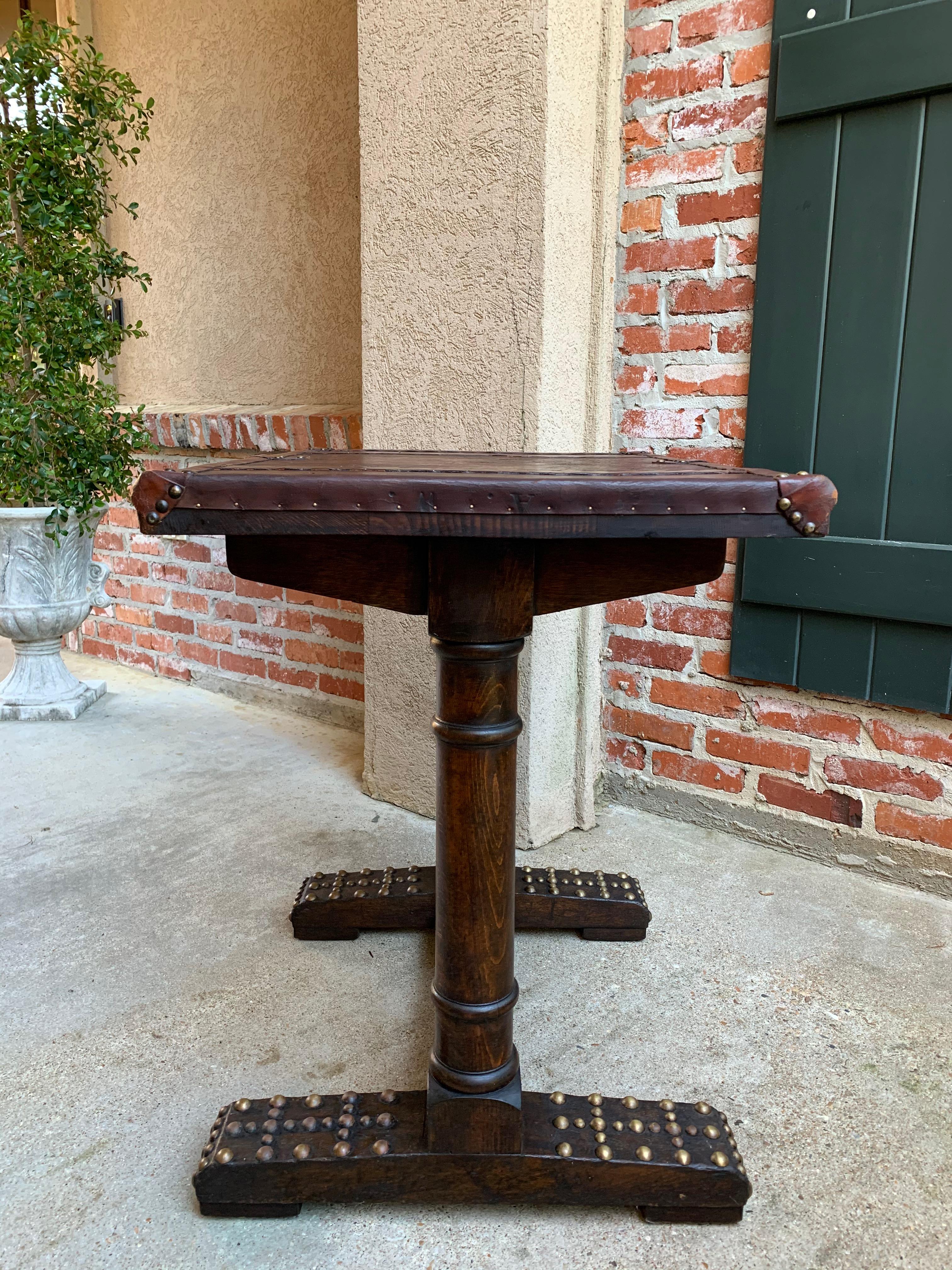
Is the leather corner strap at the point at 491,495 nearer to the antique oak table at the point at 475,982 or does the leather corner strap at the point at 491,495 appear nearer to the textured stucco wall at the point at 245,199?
the antique oak table at the point at 475,982

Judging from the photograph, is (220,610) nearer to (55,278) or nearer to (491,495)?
(55,278)

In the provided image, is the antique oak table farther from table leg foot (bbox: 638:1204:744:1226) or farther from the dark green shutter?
the dark green shutter

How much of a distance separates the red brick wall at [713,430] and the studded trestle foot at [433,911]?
517mm

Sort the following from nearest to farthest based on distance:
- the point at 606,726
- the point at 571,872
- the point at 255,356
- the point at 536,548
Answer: the point at 536,548, the point at 571,872, the point at 606,726, the point at 255,356

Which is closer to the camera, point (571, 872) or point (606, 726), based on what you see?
point (571, 872)

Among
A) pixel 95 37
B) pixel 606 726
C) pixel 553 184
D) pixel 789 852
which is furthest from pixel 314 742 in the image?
pixel 95 37

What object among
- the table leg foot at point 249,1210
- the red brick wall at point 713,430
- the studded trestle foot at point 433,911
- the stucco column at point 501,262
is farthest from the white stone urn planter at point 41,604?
the table leg foot at point 249,1210

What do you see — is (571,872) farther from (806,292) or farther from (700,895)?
(806,292)

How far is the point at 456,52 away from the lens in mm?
1849

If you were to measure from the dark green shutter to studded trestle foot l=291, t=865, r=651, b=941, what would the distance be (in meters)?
0.65

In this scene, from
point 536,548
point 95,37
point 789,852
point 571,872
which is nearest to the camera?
point 536,548

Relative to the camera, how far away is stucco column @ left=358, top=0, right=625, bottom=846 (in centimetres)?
180

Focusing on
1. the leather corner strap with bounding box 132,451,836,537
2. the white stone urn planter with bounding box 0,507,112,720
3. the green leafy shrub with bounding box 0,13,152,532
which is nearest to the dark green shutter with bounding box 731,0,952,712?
the leather corner strap with bounding box 132,451,836,537

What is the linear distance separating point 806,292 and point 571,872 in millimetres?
1245
